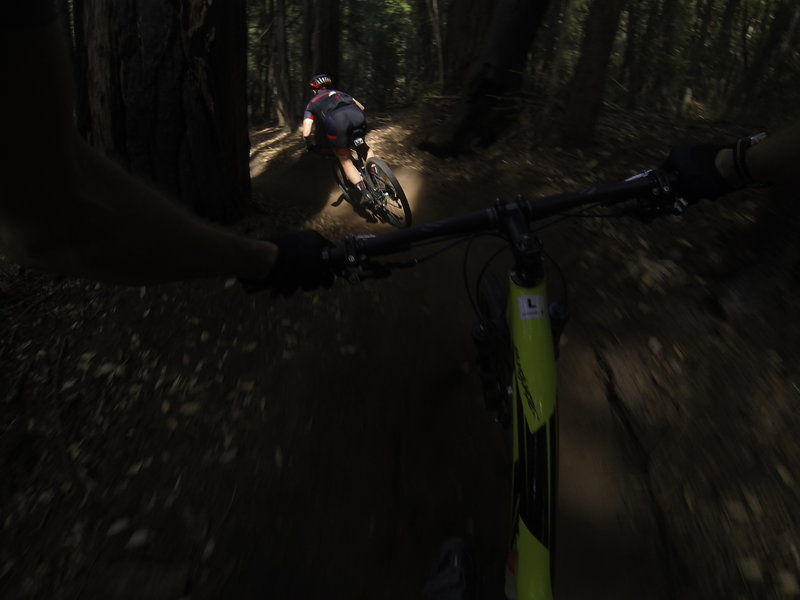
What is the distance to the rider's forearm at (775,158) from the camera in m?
1.68

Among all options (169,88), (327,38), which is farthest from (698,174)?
(327,38)

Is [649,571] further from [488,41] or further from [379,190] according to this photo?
[488,41]

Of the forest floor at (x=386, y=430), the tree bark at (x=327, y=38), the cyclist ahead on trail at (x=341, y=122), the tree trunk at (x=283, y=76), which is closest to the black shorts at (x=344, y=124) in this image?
the cyclist ahead on trail at (x=341, y=122)

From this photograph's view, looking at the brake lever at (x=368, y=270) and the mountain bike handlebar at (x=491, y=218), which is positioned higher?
the mountain bike handlebar at (x=491, y=218)

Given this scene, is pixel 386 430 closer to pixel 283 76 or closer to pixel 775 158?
pixel 775 158

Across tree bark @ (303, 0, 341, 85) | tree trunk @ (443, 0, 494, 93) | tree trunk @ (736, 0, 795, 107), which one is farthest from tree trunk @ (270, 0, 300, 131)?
tree trunk @ (736, 0, 795, 107)

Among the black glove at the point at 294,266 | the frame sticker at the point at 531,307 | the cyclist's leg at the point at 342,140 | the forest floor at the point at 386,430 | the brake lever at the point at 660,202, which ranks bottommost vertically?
the forest floor at the point at 386,430

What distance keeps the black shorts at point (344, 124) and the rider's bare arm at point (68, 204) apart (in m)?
5.56

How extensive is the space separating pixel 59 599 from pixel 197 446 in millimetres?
928

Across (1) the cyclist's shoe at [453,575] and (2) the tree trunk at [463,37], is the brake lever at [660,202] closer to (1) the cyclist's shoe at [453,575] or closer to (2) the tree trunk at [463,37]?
(1) the cyclist's shoe at [453,575]

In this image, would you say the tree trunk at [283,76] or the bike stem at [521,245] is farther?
the tree trunk at [283,76]

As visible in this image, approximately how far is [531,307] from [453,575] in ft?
3.71

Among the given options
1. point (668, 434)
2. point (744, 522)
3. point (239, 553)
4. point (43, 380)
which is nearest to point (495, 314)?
point (668, 434)

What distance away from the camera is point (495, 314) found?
2.33m
